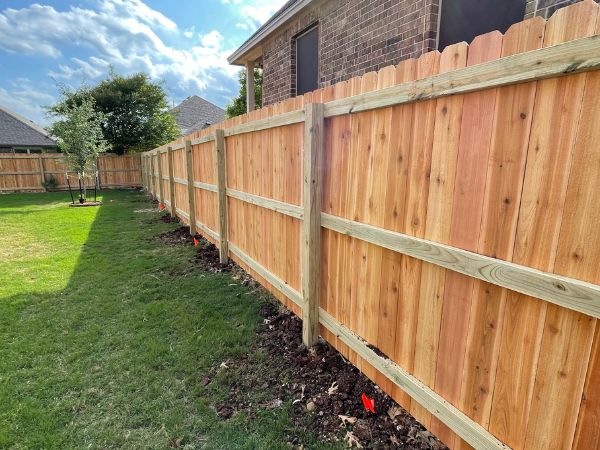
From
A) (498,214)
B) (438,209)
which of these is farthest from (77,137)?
(498,214)

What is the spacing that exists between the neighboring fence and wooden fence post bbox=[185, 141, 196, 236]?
1290 centimetres

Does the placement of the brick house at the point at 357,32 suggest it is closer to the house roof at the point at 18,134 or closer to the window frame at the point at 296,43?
the window frame at the point at 296,43

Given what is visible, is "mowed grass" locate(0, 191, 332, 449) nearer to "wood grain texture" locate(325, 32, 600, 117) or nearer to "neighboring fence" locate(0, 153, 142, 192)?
"wood grain texture" locate(325, 32, 600, 117)

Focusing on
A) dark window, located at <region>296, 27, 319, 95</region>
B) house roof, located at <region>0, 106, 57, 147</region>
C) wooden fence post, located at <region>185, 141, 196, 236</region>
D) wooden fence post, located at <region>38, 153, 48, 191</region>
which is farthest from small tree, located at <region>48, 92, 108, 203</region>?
house roof, located at <region>0, 106, 57, 147</region>

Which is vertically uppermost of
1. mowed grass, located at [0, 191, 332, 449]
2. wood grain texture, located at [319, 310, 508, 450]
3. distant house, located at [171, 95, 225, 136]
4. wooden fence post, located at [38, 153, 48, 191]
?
distant house, located at [171, 95, 225, 136]

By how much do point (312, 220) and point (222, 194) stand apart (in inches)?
108

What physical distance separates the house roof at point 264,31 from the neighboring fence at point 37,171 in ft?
37.8

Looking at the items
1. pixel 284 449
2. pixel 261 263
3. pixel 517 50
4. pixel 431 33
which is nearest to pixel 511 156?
pixel 517 50

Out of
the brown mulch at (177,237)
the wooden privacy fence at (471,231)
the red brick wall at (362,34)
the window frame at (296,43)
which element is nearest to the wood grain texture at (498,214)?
the wooden privacy fence at (471,231)

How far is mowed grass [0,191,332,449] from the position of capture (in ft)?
7.00

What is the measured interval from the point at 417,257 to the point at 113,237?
23.5ft

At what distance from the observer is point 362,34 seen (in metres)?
5.18

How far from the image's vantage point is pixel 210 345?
10.0 ft

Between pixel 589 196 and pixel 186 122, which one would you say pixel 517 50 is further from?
pixel 186 122
